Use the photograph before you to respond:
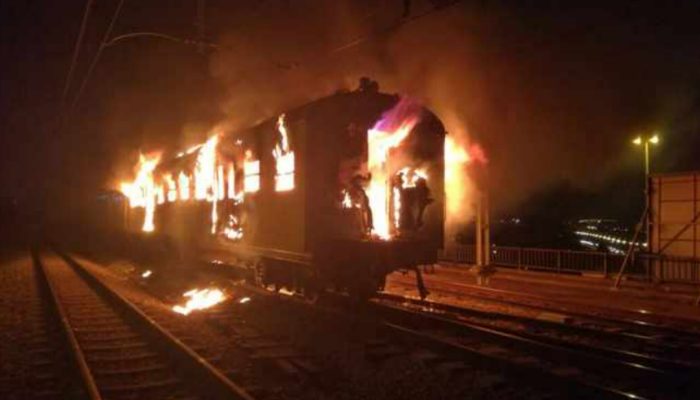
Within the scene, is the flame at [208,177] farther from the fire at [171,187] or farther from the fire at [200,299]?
the fire at [171,187]

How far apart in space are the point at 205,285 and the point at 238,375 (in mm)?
8395

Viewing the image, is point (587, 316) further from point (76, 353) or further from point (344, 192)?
point (76, 353)

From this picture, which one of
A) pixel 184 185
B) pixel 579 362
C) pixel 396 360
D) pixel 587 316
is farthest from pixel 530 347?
pixel 184 185

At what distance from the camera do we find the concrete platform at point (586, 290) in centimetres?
1265

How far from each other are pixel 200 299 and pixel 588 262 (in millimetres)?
11265

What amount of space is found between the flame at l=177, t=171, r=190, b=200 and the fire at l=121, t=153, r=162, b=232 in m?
4.02

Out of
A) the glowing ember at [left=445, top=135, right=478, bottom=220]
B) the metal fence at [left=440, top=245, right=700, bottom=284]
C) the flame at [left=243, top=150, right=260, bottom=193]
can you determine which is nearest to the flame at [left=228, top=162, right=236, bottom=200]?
the flame at [left=243, top=150, right=260, bottom=193]

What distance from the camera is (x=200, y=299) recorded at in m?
13.2

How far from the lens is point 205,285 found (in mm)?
15281

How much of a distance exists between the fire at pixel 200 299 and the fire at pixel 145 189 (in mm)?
9264

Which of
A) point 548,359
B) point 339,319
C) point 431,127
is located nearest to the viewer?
point 548,359

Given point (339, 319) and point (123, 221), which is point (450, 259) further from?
point (123, 221)

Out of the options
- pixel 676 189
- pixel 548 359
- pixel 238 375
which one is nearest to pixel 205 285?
pixel 238 375

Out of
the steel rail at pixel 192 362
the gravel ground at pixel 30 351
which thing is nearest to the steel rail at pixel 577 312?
the steel rail at pixel 192 362
